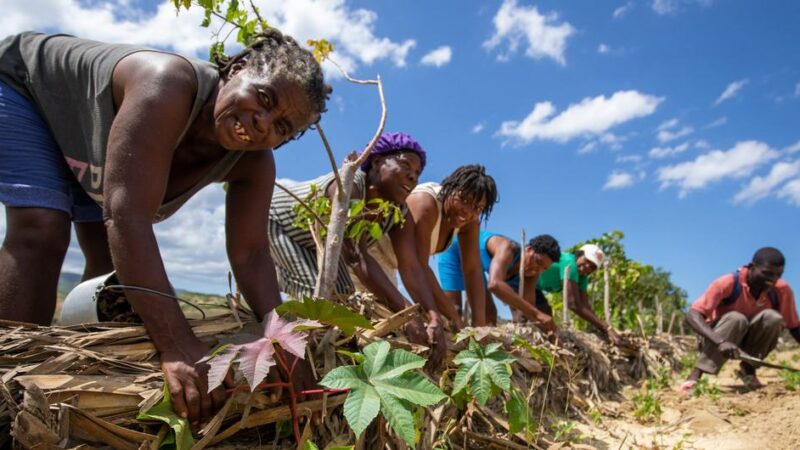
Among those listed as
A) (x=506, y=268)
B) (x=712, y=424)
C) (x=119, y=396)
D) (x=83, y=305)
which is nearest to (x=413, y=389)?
(x=119, y=396)

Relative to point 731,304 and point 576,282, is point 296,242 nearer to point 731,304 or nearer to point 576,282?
point 731,304

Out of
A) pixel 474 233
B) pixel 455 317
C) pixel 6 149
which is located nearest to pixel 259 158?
pixel 6 149

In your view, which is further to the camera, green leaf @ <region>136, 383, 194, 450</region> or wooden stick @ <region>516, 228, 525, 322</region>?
wooden stick @ <region>516, 228, 525, 322</region>

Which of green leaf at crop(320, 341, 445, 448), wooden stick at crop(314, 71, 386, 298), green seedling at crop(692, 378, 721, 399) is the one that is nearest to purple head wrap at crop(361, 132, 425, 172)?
wooden stick at crop(314, 71, 386, 298)

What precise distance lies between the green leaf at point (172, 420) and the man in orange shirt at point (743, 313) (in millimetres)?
4815

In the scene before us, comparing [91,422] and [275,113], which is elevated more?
[275,113]

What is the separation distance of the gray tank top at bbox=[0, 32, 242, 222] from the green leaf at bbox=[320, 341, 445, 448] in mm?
913

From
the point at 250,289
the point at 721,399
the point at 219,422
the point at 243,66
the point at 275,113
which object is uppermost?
the point at 243,66

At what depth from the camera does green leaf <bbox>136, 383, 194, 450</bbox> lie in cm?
133

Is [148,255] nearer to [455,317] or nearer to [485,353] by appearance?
[485,353]

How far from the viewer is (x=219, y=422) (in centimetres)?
140

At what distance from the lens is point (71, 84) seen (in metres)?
1.82

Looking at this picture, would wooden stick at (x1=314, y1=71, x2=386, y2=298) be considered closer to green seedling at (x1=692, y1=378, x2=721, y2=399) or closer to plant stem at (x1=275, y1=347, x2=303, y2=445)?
plant stem at (x1=275, y1=347, x2=303, y2=445)

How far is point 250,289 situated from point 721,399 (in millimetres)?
3854
